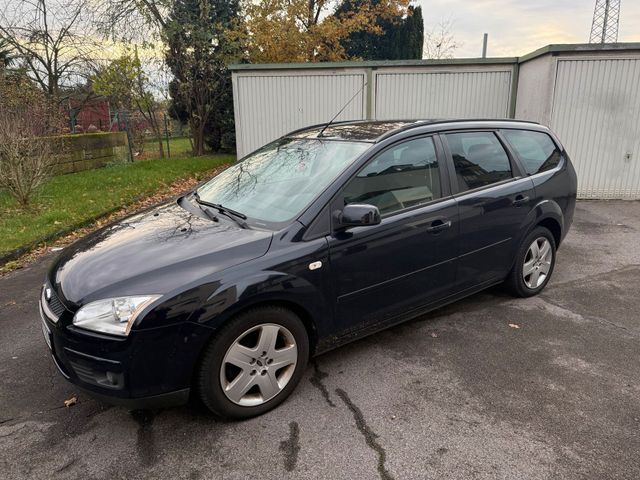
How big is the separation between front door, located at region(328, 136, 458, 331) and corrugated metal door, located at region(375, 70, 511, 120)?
7023mm

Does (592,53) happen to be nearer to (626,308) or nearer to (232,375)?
(626,308)

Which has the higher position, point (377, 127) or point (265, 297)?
point (377, 127)

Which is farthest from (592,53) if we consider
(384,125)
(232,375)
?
(232,375)

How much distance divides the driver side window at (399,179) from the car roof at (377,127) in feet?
0.52

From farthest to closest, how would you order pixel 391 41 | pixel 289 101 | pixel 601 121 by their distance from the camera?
pixel 391 41 < pixel 289 101 < pixel 601 121

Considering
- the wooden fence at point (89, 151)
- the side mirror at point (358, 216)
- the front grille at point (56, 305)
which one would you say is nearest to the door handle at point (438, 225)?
the side mirror at point (358, 216)

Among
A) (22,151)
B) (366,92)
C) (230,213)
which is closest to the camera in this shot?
(230,213)

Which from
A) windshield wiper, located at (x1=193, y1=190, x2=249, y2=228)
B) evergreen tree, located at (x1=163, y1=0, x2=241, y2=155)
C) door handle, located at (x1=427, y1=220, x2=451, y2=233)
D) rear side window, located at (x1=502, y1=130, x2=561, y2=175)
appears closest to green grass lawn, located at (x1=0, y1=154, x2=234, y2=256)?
evergreen tree, located at (x1=163, y1=0, x2=241, y2=155)

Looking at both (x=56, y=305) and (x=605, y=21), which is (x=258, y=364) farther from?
(x=605, y=21)

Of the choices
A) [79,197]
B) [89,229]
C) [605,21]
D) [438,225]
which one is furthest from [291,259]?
[605,21]

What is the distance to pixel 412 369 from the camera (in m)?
3.24

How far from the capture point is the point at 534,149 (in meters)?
4.37

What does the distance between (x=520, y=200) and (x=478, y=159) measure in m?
0.53

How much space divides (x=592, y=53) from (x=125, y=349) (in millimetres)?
9019
